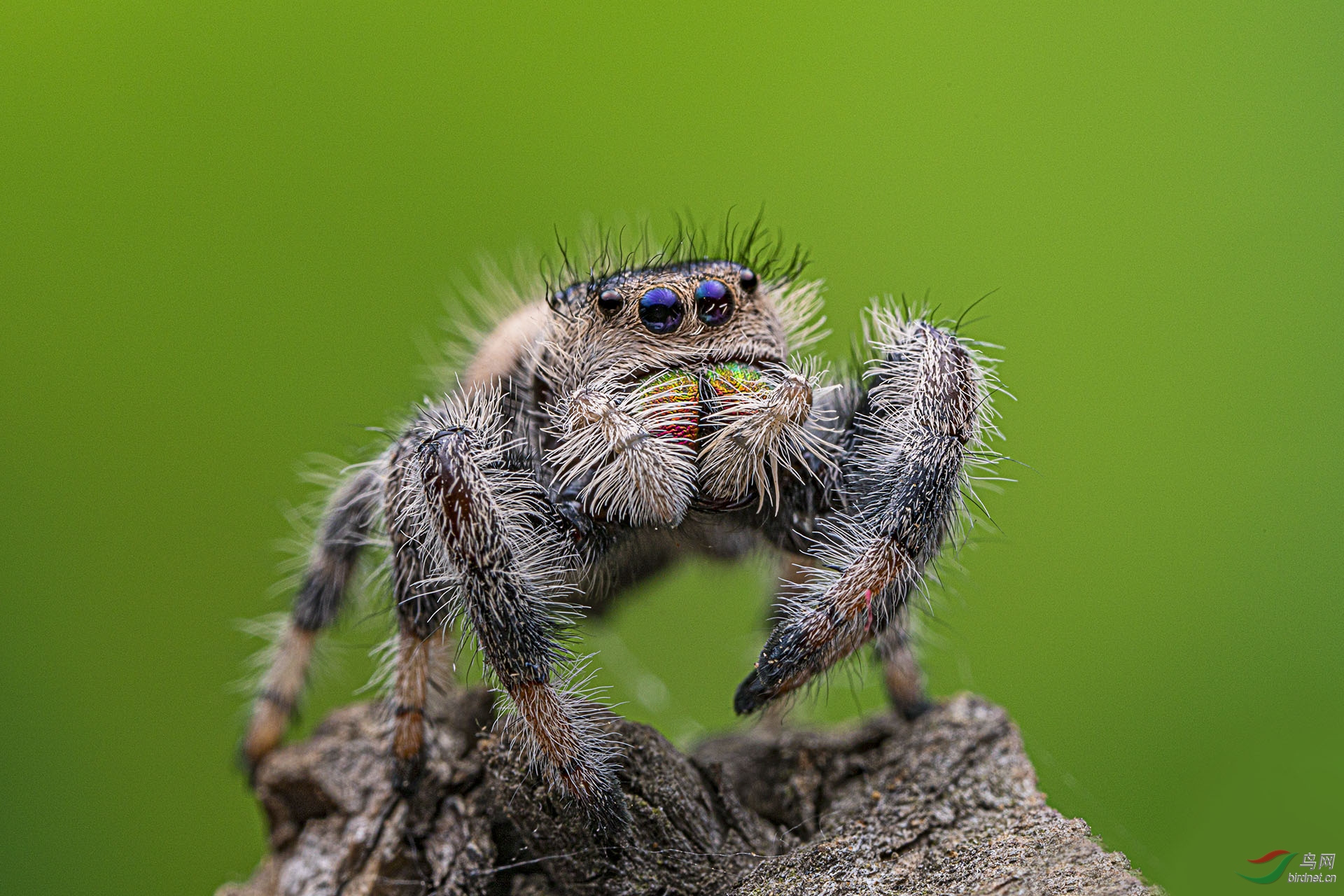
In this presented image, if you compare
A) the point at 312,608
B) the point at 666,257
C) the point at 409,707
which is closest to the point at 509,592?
the point at 409,707

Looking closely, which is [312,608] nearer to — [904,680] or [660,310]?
[660,310]

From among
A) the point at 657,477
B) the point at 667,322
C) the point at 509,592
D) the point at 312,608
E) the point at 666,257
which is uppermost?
the point at 666,257

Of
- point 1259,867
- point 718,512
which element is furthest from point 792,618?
point 1259,867

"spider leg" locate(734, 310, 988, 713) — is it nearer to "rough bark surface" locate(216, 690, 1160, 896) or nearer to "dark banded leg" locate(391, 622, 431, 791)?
"rough bark surface" locate(216, 690, 1160, 896)

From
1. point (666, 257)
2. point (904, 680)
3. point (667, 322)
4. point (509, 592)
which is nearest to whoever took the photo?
point (509, 592)

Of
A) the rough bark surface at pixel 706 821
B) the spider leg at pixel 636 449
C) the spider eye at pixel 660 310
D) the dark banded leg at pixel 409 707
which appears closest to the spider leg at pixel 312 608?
the rough bark surface at pixel 706 821

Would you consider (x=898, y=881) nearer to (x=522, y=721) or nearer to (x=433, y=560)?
(x=522, y=721)

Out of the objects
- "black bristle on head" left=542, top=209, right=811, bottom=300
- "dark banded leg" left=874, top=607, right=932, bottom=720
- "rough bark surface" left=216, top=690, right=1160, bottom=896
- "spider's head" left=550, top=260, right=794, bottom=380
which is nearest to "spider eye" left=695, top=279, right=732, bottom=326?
"spider's head" left=550, top=260, right=794, bottom=380
